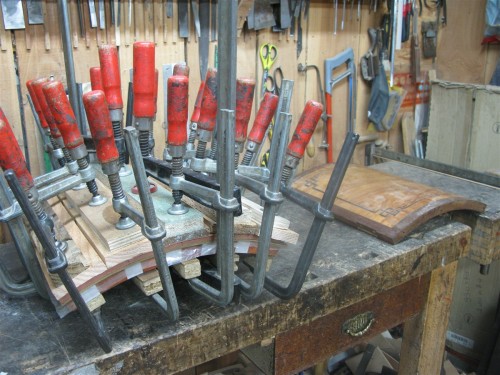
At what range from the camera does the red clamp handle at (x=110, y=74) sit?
0.83 metres

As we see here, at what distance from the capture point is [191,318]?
2.53 ft

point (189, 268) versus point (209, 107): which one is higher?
point (209, 107)

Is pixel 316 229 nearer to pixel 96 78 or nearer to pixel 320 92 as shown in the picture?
pixel 96 78

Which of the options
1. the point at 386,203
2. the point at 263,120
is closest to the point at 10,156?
the point at 263,120

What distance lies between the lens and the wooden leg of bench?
43.4 inches

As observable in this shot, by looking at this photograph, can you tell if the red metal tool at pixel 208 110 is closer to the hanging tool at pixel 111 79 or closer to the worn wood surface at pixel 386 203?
the hanging tool at pixel 111 79

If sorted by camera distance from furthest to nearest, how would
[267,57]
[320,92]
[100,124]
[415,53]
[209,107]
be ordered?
[415,53]
[320,92]
[267,57]
[209,107]
[100,124]

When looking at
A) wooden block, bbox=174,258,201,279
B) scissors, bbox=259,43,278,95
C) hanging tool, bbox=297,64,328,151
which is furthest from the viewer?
hanging tool, bbox=297,64,328,151

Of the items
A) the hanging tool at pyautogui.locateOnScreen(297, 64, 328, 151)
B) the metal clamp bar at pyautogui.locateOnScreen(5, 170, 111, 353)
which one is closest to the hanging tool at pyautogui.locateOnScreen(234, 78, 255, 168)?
the metal clamp bar at pyautogui.locateOnScreen(5, 170, 111, 353)

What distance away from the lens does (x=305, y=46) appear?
5.61 ft

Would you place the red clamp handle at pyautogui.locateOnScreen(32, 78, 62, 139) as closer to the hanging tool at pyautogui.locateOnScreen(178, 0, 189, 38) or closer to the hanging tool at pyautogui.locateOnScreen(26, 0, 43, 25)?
the hanging tool at pyautogui.locateOnScreen(26, 0, 43, 25)

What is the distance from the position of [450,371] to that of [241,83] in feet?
4.42

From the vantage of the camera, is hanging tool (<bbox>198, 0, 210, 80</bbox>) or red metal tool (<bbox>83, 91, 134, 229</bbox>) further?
hanging tool (<bbox>198, 0, 210, 80</bbox>)

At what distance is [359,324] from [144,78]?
0.63 m
